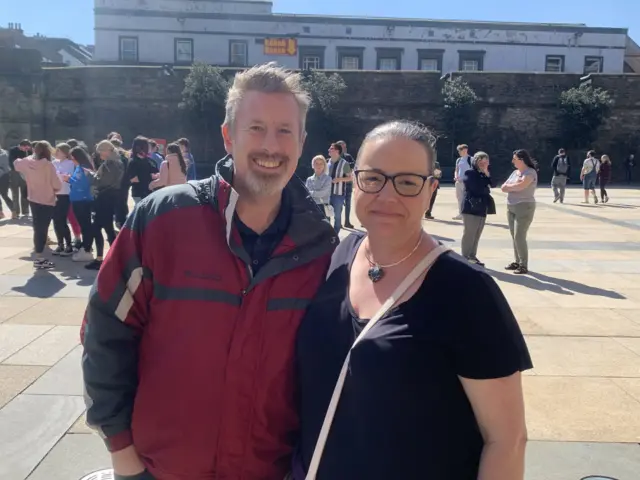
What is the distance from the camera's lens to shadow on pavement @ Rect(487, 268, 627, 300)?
6.82m

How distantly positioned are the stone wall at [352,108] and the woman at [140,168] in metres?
18.9

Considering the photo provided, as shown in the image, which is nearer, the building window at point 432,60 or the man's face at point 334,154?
the man's face at point 334,154

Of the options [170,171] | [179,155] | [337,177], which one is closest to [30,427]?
[170,171]

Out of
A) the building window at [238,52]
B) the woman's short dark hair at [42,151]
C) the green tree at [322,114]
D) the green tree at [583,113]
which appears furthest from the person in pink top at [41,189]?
the building window at [238,52]

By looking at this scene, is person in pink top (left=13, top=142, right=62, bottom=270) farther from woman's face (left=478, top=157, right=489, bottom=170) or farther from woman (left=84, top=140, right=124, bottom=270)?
woman's face (left=478, top=157, right=489, bottom=170)

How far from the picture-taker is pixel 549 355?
4688 millimetres

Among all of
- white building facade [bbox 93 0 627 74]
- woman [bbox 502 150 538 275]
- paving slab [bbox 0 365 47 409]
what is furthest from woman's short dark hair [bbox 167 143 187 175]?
white building facade [bbox 93 0 627 74]

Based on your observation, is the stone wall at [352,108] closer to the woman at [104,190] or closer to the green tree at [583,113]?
the green tree at [583,113]

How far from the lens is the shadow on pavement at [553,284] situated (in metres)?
6.82

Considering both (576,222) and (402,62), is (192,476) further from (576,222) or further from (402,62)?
(402,62)

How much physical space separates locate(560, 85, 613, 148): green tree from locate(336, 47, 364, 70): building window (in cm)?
1390

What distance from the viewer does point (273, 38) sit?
3781 centimetres

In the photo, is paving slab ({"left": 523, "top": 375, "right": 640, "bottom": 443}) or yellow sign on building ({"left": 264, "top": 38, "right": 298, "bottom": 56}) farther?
yellow sign on building ({"left": 264, "top": 38, "right": 298, "bottom": 56})

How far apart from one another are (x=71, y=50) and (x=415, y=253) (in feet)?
169
